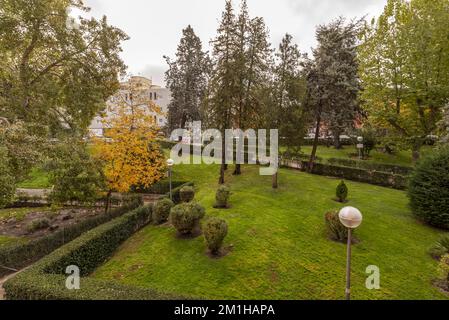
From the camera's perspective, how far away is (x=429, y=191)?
1543cm

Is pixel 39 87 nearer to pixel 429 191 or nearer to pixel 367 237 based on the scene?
pixel 367 237

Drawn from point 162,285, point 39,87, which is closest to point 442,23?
point 162,285

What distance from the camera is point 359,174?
25.4 m

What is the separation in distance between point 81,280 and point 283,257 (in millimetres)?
8116

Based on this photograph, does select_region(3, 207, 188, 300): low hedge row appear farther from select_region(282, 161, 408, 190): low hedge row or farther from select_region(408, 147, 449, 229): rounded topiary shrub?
select_region(282, 161, 408, 190): low hedge row

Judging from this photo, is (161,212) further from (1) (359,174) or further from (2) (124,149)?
(1) (359,174)

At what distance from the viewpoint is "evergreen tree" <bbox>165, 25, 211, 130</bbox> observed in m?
38.0

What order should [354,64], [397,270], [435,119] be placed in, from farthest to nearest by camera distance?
1. [354,64]
2. [435,119]
3. [397,270]

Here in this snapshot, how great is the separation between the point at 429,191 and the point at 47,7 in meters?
24.6

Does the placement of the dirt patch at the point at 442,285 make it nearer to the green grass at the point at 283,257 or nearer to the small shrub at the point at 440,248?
the green grass at the point at 283,257

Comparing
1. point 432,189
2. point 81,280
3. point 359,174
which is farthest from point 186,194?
point 359,174

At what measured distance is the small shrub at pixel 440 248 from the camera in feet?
39.5

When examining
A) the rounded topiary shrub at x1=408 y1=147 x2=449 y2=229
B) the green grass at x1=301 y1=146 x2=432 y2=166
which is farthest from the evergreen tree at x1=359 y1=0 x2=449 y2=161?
the rounded topiary shrub at x1=408 y1=147 x2=449 y2=229

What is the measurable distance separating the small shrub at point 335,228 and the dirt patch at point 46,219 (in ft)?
51.9
